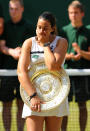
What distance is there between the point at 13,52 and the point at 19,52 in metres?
0.10

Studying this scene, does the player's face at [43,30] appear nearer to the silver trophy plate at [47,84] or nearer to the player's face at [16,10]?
the silver trophy plate at [47,84]

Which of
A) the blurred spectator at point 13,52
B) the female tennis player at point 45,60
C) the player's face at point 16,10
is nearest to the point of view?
the female tennis player at point 45,60

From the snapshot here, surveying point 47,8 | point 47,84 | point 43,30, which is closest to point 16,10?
point 47,8

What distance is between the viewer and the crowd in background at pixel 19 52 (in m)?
6.14

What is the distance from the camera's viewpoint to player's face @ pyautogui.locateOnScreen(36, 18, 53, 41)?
14.0ft

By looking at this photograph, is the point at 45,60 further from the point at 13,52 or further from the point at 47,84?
the point at 13,52

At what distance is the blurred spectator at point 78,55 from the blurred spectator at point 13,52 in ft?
1.99

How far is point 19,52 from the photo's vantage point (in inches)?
252

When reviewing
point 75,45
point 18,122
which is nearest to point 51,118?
point 18,122

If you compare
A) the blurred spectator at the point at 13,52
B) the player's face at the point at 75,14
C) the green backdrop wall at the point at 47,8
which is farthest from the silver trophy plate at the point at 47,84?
the green backdrop wall at the point at 47,8

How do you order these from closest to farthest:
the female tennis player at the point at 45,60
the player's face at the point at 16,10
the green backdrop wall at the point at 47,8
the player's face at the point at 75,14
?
the female tennis player at the point at 45,60 < the player's face at the point at 75,14 < the player's face at the point at 16,10 < the green backdrop wall at the point at 47,8

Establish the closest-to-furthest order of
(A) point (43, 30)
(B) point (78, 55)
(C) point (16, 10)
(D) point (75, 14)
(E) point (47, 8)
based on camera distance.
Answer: (A) point (43, 30) → (B) point (78, 55) → (D) point (75, 14) → (C) point (16, 10) → (E) point (47, 8)

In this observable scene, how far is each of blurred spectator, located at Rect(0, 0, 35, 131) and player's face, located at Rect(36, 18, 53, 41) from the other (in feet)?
6.17

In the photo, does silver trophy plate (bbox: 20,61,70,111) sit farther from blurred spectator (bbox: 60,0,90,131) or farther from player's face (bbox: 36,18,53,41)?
blurred spectator (bbox: 60,0,90,131)
